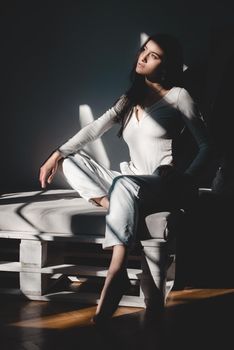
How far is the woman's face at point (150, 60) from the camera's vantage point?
2092mm

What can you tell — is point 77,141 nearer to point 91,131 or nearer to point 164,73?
point 91,131

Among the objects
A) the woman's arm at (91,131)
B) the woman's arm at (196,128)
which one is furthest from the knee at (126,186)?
the woman's arm at (91,131)

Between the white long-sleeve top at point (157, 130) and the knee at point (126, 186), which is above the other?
the white long-sleeve top at point (157, 130)

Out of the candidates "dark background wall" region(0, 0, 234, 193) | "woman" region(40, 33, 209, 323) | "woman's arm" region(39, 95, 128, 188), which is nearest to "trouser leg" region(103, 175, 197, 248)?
"woman" region(40, 33, 209, 323)

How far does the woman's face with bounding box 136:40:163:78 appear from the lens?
2.09 m

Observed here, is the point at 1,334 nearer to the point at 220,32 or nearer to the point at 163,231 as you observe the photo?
the point at 163,231

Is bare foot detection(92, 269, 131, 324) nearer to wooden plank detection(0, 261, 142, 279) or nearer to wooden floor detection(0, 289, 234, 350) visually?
wooden floor detection(0, 289, 234, 350)

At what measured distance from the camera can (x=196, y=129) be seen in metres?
A: 1.99

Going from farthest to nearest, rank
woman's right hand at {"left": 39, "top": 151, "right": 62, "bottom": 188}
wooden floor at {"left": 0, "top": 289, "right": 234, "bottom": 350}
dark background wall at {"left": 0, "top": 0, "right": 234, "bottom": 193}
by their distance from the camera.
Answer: dark background wall at {"left": 0, "top": 0, "right": 234, "bottom": 193}
woman's right hand at {"left": 39, "top": 151, "right": 62, "bottom": 188}
wooden floor at {"left": 0, "top": 289, "right": 234, "bottom": 350}

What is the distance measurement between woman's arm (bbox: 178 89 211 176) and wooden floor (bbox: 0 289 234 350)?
1.74ft

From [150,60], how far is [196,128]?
37cm

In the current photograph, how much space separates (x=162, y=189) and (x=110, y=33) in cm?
127

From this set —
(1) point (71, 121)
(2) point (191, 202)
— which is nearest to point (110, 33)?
(1) point (71, 121)

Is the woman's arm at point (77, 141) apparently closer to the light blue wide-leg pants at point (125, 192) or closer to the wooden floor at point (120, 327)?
the light blue wide-leg pants at point (125, 192)
